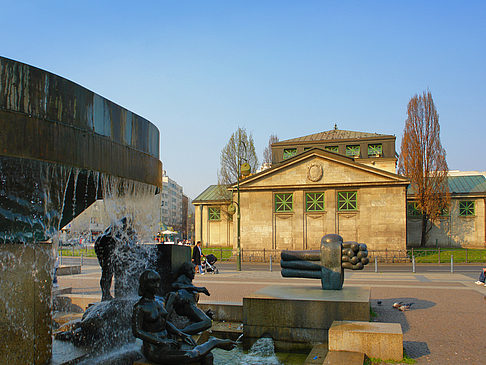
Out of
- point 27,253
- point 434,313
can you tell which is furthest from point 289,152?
point 27,253

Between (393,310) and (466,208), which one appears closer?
(393,310)

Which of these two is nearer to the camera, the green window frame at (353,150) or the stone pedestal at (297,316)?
the stone pedestal at (297,316)

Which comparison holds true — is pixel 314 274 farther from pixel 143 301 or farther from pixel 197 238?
pixel 197 238

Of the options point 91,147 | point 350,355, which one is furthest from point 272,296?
point 91,147

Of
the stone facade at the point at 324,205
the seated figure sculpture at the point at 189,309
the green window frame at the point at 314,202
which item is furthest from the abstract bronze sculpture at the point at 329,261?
the green window frame at the point at 314,202

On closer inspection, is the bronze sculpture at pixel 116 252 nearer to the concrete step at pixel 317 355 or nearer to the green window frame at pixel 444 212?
the concrete step at pixel 317 355

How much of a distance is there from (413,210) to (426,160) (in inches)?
207

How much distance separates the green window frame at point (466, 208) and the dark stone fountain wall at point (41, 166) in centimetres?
4440

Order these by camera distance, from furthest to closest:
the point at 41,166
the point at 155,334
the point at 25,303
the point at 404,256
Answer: the point at 404,256 < the point at 155,334 < the point at 25,303 < the point at 41,166

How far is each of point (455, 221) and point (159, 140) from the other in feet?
144

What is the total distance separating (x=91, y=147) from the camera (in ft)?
15.4

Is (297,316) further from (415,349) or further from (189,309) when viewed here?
(189,309)

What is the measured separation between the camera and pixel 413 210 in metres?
45.6

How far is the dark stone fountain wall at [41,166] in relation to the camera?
399 cm
